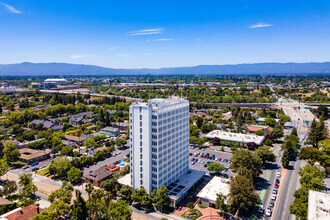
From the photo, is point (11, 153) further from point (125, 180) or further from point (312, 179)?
point (312, 179)

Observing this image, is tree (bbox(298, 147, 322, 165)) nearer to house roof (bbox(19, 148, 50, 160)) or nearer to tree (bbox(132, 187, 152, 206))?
tree (bbox(132, 187, 152, 206))

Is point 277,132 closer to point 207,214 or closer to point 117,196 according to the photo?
point 207,214

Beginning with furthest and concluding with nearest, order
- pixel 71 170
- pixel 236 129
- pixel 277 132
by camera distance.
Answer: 1. pixel 236 129
2. pixel 277 132
3. pixel 71 170

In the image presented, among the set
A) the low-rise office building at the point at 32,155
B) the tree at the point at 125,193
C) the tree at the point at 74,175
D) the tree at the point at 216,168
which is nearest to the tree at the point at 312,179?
the tree at the point at 216,168

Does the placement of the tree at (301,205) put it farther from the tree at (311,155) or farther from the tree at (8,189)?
the tree at (8,189)

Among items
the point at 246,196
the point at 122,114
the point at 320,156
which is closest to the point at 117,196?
the point at 246,196

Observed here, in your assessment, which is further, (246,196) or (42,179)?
(42,179)
